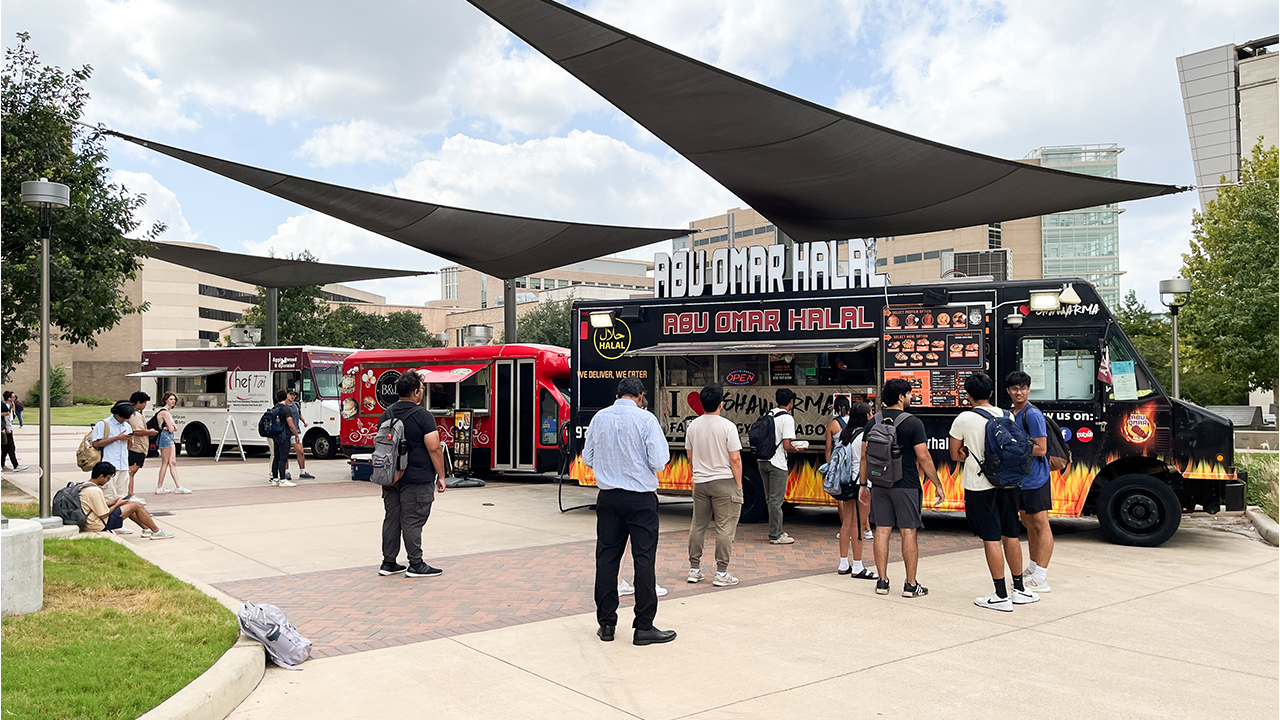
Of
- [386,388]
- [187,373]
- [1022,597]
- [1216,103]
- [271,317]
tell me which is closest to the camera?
[1022,597]

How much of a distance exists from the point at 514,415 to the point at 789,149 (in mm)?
8167

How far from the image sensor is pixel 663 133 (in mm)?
12297

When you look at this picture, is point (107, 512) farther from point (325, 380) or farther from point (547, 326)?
point (547, 326)

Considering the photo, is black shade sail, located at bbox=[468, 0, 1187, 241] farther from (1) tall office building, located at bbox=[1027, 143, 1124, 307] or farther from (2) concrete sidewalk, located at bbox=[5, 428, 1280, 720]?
(1) tall office building, located at bbox=[1027, 143, 1124, 307]

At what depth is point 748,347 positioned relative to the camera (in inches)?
464

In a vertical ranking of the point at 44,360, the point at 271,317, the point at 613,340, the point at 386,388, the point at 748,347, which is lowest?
the point at 386,388

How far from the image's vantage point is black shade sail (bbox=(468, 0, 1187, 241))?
33.8 ft

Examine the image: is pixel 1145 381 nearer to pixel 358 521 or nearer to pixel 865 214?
pixel 865 214

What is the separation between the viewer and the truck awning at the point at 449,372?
692 inches

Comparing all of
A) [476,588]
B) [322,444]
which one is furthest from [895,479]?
[322,444]

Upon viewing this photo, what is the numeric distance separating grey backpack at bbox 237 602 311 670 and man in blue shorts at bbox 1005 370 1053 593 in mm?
5535

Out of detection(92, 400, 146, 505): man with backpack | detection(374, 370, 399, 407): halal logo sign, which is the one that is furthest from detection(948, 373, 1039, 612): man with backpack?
detection(374, 370, 399, 407): halal logo sign

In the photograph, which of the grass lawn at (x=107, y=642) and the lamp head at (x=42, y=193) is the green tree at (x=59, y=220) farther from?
the grass lawn at (x=107, y=642)

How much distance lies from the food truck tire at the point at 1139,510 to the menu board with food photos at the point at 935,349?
1855 mm
